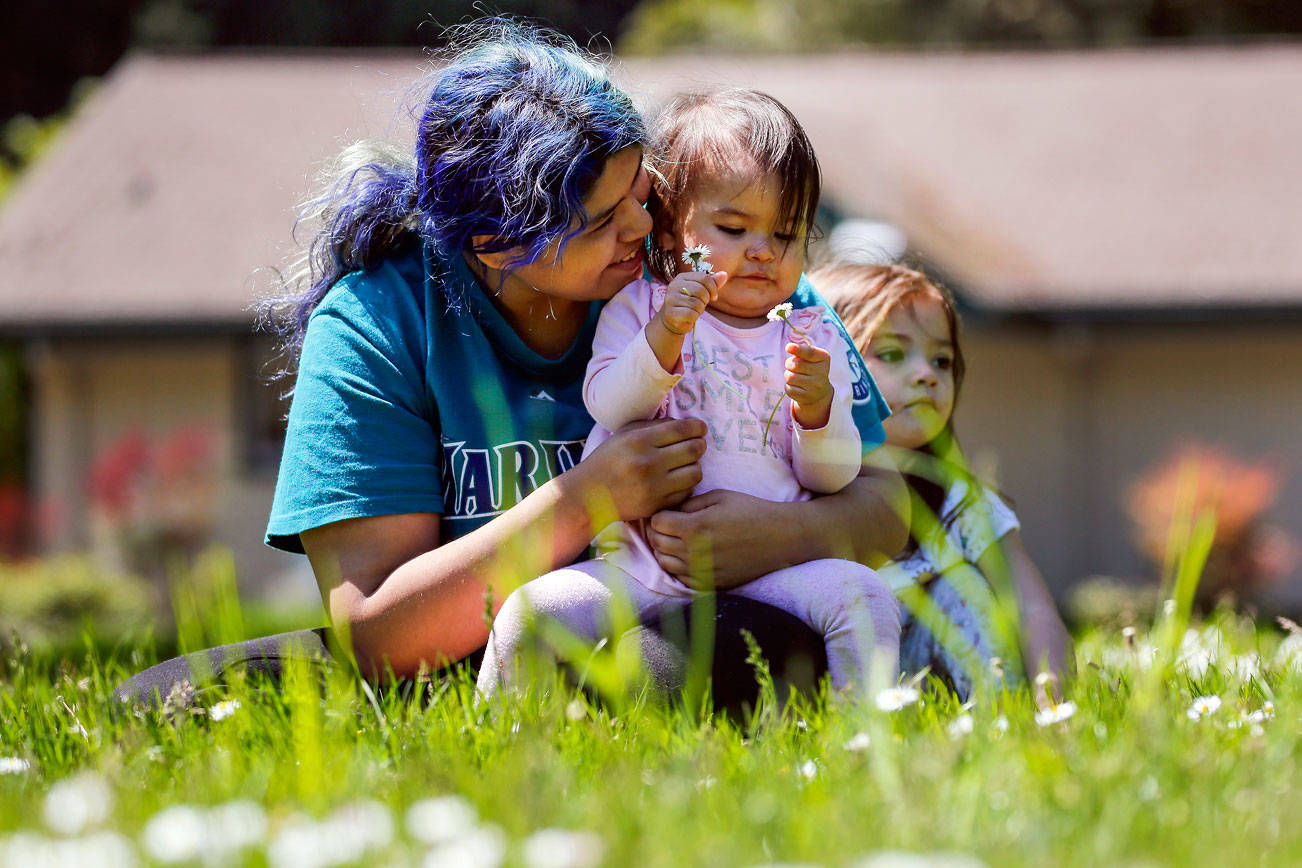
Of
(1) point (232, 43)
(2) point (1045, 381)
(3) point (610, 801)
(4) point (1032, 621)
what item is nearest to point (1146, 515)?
(2) point (1045, 381)

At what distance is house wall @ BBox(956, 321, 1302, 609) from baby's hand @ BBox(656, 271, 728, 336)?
37.4 feet

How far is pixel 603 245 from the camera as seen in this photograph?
260 cm

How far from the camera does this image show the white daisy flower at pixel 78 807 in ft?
5.02

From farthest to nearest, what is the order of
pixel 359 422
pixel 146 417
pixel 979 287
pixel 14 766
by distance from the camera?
pixel 146 417 → pixel 979 287 → pixel 359 422 → pixel 14 766

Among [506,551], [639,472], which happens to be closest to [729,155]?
[639,472]

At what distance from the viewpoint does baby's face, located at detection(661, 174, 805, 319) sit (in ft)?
8.57

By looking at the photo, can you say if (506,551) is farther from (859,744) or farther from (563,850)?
(563,850)

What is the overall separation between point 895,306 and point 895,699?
1.49m

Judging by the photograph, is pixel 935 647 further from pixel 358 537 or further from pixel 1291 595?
pixel 1291 595

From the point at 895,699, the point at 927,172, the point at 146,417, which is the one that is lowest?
the point at 146,417

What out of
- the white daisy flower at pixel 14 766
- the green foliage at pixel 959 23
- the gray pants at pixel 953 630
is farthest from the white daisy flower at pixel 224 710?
the green foliage at pixel 959 23

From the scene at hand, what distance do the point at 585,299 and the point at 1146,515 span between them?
35.4ft

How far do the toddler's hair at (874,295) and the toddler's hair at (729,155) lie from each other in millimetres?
522

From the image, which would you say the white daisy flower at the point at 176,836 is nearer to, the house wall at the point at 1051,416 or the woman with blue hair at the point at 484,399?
the woman with blue hair at the point at 484,399
